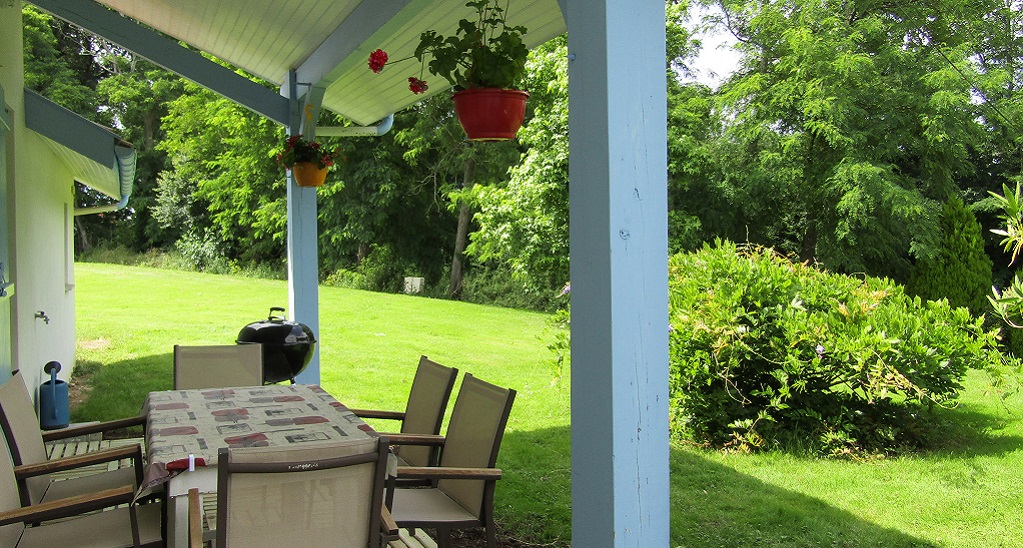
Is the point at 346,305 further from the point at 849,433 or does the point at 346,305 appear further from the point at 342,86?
the point at 849,433

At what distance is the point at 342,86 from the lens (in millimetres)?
7031

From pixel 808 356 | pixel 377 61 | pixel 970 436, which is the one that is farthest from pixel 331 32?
pixel 970 436

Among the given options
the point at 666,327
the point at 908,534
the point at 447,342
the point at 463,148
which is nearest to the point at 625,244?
the point at 666,327

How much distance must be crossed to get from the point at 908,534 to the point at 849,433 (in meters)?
1.62

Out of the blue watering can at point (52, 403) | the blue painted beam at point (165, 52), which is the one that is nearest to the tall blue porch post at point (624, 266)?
the blue painted beam at point (165, 52)

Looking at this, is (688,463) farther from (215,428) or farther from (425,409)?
(215,428)

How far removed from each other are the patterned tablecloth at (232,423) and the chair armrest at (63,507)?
12cm

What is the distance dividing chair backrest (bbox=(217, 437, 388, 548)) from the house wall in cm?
235

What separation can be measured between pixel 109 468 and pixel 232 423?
2.03m

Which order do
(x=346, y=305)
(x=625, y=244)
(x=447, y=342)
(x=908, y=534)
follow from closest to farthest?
1. (x=625, y=244)
2. (x=908, y=534)
3. (x=447, y=342)
4. (x=346, y=305)

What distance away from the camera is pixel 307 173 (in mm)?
6070

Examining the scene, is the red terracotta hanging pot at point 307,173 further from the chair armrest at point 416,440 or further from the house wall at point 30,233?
the chair armrest at point 416,440

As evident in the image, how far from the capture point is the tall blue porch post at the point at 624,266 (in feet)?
6.14

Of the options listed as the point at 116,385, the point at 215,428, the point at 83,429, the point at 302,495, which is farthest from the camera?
the point at 116,385
